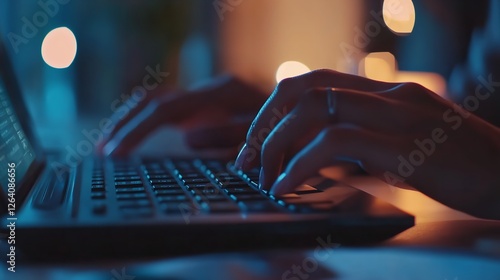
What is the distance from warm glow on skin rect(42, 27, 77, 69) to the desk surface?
153 centimetres

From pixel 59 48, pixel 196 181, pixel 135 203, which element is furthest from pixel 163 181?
pixel 59 48

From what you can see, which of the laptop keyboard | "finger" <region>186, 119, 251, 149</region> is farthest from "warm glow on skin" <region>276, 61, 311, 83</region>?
the laptop keyboard

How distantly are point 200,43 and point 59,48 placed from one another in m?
0.46

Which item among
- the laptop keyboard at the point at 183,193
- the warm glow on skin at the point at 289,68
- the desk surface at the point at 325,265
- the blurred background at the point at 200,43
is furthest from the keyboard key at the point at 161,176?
the warm glow on skin at the point at 289,68

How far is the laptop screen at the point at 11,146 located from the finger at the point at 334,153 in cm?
23

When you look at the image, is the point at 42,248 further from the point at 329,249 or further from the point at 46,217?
the point at 329,249

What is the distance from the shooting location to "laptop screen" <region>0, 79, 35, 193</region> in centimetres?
51

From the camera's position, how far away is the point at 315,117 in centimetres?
54

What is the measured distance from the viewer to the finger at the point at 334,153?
19.7 inches

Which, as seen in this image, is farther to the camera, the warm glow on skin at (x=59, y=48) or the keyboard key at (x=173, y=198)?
the warm glow on skin at (x=59, y=48)

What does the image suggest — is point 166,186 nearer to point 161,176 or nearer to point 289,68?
point 161,176

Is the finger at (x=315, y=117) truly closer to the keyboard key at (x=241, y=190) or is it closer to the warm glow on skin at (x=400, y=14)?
the keyboard key at (x=241, y=190)

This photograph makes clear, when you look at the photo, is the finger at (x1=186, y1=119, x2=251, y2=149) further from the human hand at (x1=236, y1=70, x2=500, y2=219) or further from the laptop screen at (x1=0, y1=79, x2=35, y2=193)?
the human hand at (x1=236, y1=70, x2=500, y2=219)

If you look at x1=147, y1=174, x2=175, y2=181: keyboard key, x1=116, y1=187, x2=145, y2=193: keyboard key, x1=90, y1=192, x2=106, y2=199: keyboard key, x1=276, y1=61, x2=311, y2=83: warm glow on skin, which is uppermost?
Result: x1=90, y1=192, x2=106, y2=199: keyboard key
